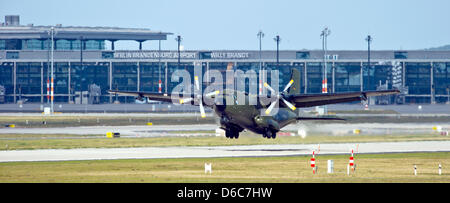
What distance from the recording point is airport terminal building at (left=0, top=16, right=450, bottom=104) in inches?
6171

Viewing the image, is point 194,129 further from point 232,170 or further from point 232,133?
point 232,170

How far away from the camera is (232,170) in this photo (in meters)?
40.5

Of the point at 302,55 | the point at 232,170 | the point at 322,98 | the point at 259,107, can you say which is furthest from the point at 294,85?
the point at 302,55

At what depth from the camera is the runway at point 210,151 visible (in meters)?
48.1

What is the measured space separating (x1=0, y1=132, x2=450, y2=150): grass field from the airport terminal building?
88.6 m

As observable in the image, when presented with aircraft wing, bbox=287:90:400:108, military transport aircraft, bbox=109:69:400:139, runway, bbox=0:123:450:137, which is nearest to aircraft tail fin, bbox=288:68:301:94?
military transport aircraft, bbox=109:69:400:139

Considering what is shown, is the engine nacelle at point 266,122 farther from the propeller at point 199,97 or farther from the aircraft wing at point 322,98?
the propeller at point 199,97

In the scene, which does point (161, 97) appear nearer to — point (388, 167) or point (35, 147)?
point (35, 147)

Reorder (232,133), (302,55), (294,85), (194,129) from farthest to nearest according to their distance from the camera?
(302,55) < (194,129) < (294,85) < (232,133)

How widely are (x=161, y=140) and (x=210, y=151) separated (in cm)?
1092

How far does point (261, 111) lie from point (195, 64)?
4142 inches

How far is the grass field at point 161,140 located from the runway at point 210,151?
102 inches

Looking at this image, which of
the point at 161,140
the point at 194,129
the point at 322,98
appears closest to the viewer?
the point at 322,98
